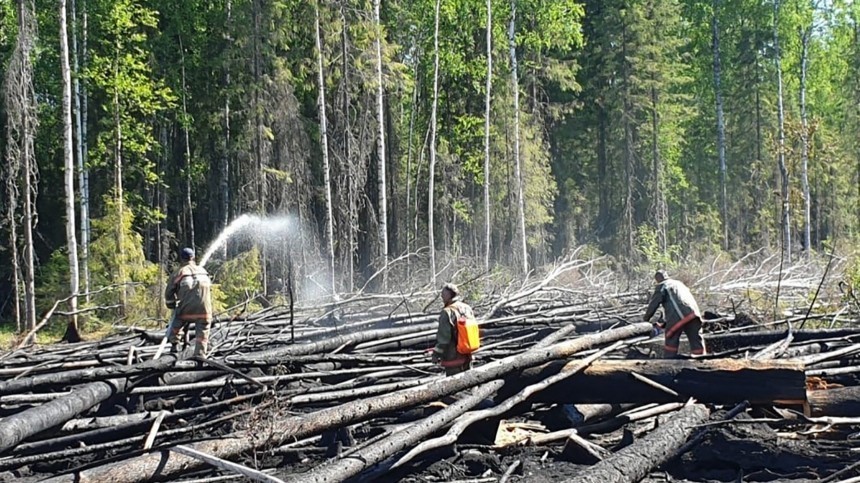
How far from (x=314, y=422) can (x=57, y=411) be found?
6.36 ft

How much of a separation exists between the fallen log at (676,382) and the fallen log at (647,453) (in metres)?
0.23

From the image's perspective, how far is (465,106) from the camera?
32.5 meters

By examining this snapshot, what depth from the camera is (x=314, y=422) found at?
21.0 ft

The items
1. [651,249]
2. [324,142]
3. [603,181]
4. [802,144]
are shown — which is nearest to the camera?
[324,142]

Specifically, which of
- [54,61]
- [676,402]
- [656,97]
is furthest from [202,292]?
[656,97]

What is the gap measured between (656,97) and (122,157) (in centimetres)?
1927

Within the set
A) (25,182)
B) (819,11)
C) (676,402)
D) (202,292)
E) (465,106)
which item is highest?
(819,11)

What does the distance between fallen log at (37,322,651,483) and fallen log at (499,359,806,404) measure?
27cm

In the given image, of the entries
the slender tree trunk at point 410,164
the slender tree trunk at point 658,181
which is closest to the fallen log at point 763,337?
the slender tree trunk at point 410,164

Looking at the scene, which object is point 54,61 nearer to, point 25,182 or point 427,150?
point 25,182

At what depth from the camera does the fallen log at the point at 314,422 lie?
524 centimetres

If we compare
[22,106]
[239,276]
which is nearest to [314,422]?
[239,276]

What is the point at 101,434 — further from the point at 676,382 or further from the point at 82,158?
the point at 82,158

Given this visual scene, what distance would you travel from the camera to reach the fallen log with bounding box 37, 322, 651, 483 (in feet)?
17.2
